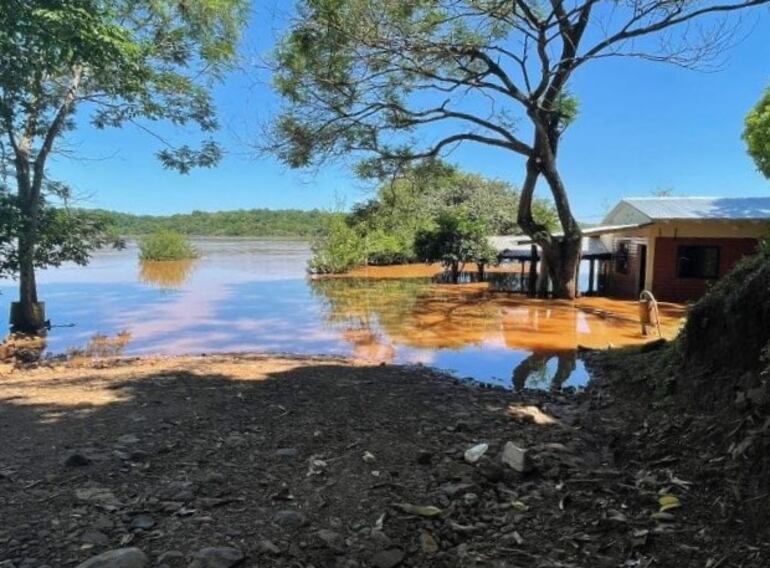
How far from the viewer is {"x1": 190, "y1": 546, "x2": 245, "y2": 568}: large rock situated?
8.07 ft

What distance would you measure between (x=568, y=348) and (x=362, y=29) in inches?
316

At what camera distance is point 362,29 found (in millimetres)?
12469

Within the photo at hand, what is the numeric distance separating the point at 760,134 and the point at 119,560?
784 inches

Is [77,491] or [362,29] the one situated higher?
[362,29]

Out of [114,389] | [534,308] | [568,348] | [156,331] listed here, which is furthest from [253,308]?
[114,389]

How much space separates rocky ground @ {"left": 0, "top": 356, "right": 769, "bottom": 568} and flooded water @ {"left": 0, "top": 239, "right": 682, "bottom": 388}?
3761 mm

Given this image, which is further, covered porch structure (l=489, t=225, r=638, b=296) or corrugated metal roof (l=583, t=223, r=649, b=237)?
covered porch structure (l=489, t=225, r=638, b=296)

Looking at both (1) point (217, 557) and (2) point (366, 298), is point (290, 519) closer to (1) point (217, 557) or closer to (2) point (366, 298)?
(1) point (217, 557)

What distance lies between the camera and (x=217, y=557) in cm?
251

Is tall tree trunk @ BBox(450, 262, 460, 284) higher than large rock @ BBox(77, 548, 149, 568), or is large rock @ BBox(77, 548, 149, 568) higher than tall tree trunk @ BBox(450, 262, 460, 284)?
tall tree trunk @ BBox(450, 262, 460, 284)

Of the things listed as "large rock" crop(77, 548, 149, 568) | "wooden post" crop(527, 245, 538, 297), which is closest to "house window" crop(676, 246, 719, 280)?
"wooden post" crop(527, 245, 538, 297)

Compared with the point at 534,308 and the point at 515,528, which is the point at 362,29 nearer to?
the point at 534,308

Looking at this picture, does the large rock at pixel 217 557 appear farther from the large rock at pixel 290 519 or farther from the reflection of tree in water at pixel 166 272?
the reflection of tree in water at pixel 166 272

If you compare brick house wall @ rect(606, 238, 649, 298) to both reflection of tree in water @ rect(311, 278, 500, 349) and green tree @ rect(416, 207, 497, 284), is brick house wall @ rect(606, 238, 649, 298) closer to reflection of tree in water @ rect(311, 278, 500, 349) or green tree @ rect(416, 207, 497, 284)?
green tree @ rect(416, 207, 497, 284)
